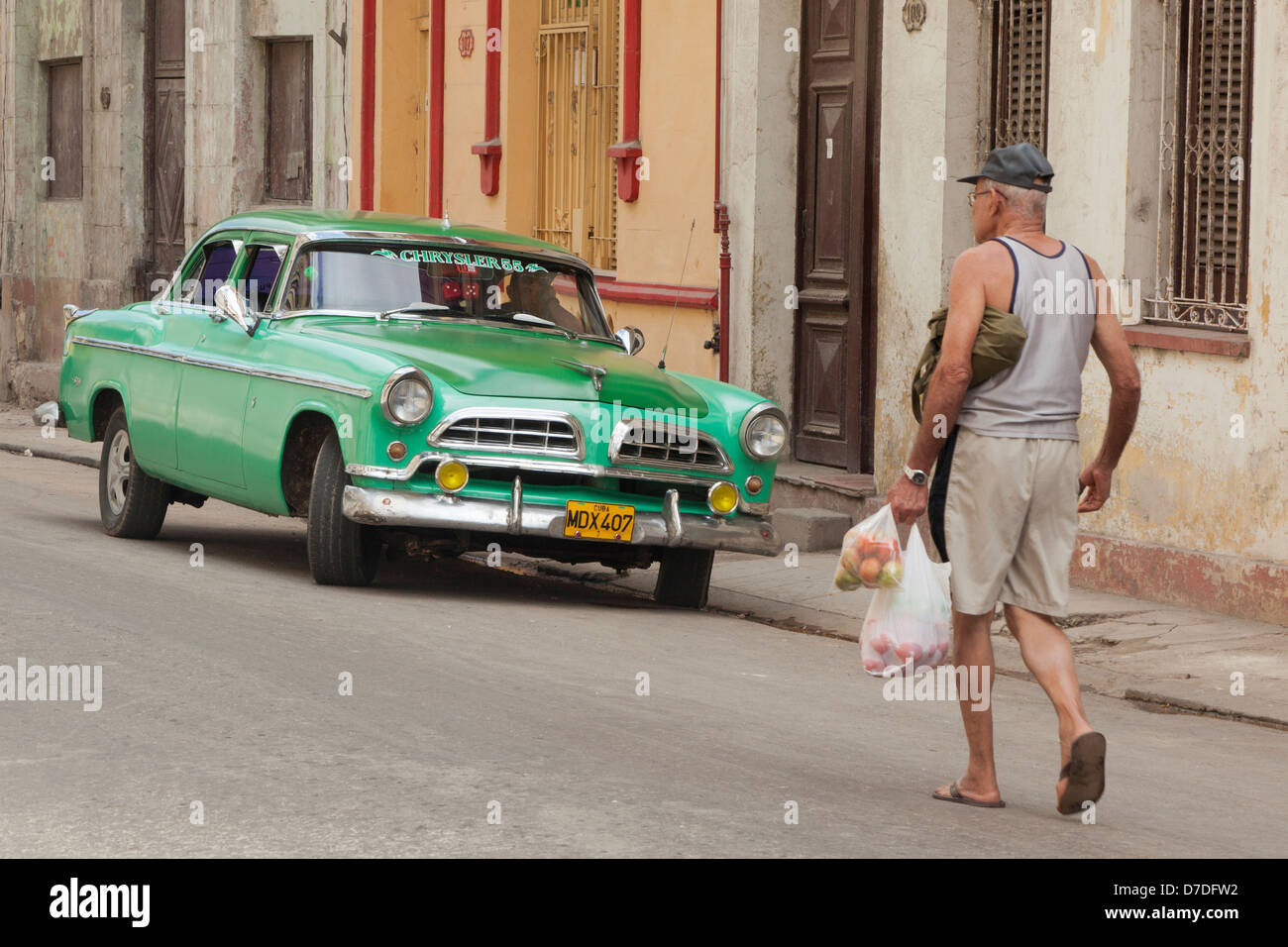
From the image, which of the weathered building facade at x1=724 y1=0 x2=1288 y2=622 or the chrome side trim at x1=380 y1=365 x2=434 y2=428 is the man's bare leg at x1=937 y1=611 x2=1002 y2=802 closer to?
→ the chrome side trim at x1=380 y1=365 x2=434 y2=428

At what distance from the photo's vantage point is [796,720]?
771 cm

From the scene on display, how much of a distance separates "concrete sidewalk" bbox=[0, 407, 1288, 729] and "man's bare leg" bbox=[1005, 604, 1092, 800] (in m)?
2.55

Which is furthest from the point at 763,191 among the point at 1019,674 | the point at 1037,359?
the point at 1037,359

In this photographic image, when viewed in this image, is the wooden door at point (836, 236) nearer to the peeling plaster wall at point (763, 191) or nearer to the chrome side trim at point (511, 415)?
the peeling plaster wall at point (763, 191)

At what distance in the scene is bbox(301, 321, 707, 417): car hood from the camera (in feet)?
32.7

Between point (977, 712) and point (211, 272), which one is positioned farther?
point (211, 272)

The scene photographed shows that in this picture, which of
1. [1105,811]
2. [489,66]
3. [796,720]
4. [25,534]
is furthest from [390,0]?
[1105,811]

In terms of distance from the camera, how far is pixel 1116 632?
10.3 metres

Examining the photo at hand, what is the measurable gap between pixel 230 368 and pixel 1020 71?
5.09m

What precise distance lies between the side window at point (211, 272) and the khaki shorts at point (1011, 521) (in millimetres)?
6502

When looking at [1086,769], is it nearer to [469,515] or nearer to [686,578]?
[469,515]

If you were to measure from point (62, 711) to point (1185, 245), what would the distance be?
6823 millimetres

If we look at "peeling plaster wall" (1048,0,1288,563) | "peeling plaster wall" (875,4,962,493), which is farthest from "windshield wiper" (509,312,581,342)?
"peeling plaster wall" (1048,0,1288,563)

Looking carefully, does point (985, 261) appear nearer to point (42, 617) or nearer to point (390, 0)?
point (42, 617)
